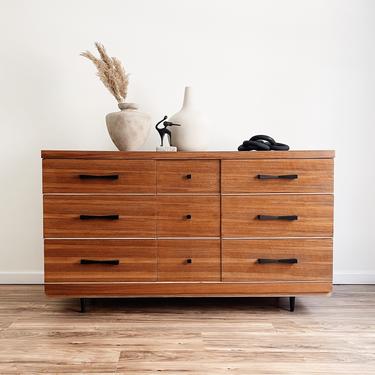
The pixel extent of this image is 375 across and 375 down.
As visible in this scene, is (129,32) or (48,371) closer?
(48,371)

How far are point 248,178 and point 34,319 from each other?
46.4 inches

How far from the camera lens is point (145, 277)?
198 cm

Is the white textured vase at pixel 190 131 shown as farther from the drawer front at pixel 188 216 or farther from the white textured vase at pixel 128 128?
the drawer front at pixel 188 216

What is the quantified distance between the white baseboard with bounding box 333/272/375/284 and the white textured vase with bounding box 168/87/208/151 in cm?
116

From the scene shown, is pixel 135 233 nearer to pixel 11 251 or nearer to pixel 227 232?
pixel 227 232

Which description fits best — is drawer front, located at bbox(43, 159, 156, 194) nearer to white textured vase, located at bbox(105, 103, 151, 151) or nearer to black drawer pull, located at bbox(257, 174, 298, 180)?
white textured vase, located at bbox(105, 103, 151, 151)

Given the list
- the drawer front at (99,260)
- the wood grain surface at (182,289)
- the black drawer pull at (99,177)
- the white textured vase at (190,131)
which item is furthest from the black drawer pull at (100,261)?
the white textured vase at (190,131)

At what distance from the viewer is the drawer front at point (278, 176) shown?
77.3 inches

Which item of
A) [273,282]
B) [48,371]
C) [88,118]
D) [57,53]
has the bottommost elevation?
[48,371]

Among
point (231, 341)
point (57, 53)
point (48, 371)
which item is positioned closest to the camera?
point (48, 371)

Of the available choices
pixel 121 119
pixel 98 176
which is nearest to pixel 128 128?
pixel 121 119

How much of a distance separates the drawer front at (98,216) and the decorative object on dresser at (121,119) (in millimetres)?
292

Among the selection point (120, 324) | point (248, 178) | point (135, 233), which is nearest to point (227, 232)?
point (248, 178)

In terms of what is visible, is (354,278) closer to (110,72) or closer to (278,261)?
(278,261)
